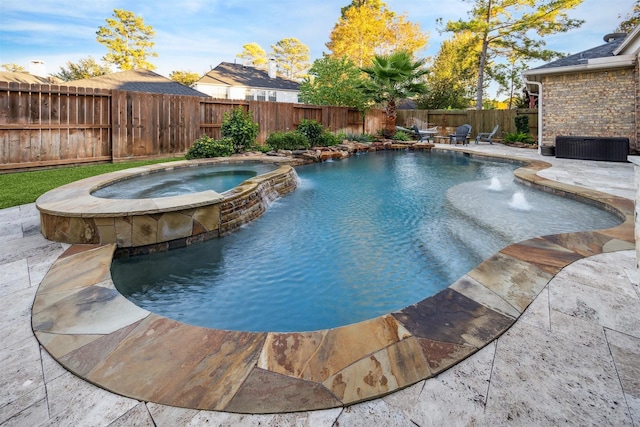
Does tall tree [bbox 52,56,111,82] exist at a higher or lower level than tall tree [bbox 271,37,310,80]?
lower

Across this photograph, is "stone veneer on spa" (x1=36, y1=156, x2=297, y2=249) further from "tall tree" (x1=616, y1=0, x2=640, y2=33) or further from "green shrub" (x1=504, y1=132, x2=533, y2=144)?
"tall tree" (x1=616, y1=0, x2=640, y2=33)

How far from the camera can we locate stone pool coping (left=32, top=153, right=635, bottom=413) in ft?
4.72

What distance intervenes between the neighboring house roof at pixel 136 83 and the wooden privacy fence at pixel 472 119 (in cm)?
1225

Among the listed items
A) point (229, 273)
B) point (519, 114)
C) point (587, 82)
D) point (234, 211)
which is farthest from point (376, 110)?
point (229, 273)

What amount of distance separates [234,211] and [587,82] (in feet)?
37.9

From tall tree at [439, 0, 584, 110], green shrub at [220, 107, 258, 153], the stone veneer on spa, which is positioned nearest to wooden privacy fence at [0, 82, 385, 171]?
green shrub at [220, 107, 258, 153]

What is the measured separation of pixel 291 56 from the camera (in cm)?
3441

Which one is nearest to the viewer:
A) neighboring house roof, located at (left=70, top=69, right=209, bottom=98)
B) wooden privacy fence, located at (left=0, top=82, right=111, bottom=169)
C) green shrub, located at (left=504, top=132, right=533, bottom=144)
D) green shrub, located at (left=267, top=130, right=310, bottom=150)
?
wooden privacy fence, located at (left=0, top=82, right=111, bottom=169)

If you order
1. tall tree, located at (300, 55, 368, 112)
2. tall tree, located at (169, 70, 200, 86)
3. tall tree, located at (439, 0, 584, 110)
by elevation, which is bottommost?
tall tree, located at (300, 55, 368, 112)

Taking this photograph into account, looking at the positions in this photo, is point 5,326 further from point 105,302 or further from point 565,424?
point 565,424

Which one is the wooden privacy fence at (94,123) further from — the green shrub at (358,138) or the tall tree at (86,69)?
the tall tree at (86,69)

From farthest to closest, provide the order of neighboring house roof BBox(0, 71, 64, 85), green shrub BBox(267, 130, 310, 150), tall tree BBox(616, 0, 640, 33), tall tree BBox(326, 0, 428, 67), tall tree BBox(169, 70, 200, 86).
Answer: tall tree BBox(169, 70, 200, 86) < tall tree BBox(326, 0, 428, 67) < tall tree BBox(616, 0, 640, 33) < neighboring house roof BBox(0, 71, 64, 85) < green shrub BBox(267, 130, 310, 150)

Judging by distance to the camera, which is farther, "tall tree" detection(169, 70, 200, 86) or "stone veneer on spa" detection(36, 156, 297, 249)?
"tall tree" detection(169, 70, 200, 86)

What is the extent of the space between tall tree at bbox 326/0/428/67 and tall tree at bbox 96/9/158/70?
15.2 m
